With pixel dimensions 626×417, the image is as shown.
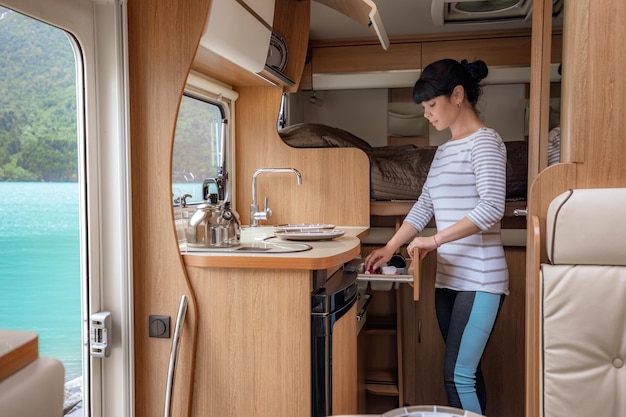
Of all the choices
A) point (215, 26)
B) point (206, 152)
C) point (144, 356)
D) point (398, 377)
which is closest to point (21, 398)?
point (144, 356)

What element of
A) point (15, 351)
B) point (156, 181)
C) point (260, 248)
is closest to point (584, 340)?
point (260, 248)

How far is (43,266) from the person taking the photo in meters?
1.62

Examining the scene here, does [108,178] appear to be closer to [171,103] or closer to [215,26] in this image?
[171,103]

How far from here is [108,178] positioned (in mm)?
1843

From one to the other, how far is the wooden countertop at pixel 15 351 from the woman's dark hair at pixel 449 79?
1.90 m

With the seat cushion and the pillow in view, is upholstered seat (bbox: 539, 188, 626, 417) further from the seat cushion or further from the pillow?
the pillow

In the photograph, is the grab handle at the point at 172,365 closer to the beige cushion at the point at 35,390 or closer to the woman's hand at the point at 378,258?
the woman's hand at the point at 378,258

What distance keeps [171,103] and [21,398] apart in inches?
53.2

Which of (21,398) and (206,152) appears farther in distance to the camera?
(206,152)

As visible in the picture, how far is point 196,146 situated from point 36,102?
124cm

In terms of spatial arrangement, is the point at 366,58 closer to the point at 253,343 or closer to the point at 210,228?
the point at 210,228

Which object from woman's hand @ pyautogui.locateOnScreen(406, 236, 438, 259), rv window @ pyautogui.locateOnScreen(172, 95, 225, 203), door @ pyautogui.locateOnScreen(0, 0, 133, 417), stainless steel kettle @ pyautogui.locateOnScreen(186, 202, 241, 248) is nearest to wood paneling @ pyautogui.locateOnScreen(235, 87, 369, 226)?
rv window @ pyautogui.locateOnScreen(172, 95, 225, 203)

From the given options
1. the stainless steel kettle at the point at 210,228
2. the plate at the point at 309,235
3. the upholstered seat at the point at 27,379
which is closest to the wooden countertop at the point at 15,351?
the upholstered seat at the point at 27,379

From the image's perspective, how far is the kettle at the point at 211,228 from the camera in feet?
6.86
